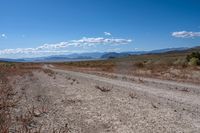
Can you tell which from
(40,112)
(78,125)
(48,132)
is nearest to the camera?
(48,132)

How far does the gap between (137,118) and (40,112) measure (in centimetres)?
320

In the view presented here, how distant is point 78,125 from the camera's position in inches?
367

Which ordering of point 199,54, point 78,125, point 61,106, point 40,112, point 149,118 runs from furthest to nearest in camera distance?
point 199,54, point 61,106, point 40,112, point 149,118, point 78,125

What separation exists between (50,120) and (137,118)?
8.59 ft

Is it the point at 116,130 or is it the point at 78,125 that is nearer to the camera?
the point at 116,130

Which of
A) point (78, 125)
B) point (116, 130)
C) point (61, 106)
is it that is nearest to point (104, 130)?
point (116, 130)

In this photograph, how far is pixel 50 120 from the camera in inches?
388

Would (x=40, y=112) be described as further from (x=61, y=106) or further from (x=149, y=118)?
(x=149, y=118)

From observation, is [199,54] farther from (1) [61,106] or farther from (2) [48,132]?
(2) [48,132]

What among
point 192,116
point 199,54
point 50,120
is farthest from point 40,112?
point 199,54

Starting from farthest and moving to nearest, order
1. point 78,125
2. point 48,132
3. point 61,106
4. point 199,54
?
1. point 199,54
2. point 61,106
3. point 78,125
4. point 48,132

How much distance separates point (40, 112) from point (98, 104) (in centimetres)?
295

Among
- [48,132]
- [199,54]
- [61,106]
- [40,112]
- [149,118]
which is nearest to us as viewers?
[48,132]

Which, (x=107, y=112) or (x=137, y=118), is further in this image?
(x=107, y=112)
